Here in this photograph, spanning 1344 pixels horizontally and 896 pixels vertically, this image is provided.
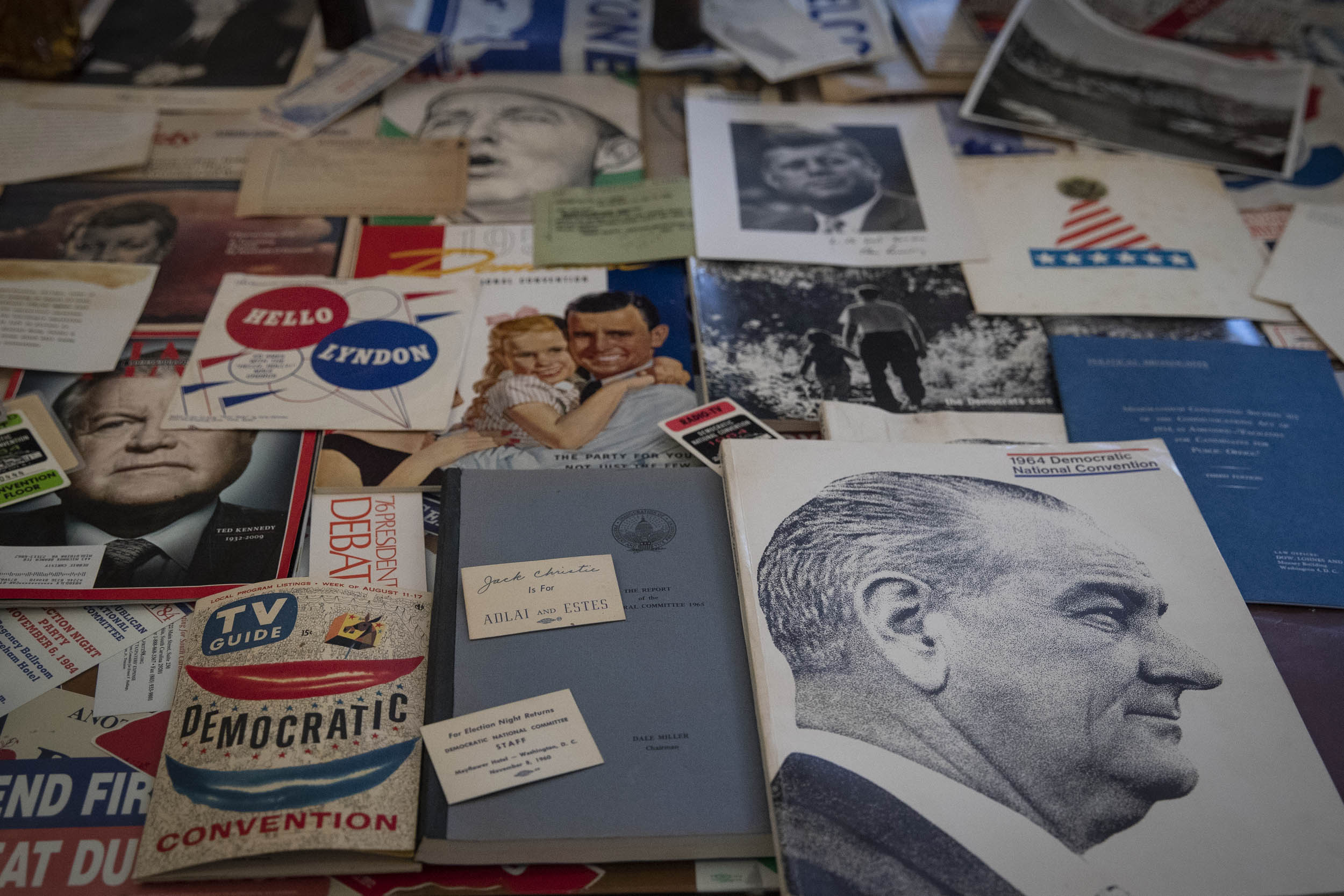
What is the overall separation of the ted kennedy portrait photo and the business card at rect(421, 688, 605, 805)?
129mm

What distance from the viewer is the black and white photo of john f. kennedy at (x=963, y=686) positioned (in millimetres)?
522

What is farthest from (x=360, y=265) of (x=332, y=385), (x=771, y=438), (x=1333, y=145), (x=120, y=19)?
(x=1333, y=145)

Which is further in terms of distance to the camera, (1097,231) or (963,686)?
(1097,231)

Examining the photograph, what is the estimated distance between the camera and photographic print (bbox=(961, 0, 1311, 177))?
1098mm

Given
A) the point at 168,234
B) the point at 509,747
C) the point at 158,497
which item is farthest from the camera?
the point at 168,234

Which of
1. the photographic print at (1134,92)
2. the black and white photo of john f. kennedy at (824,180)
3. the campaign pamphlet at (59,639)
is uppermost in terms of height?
the photographic print at (1134,92)

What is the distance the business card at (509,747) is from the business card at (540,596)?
6 centimetres

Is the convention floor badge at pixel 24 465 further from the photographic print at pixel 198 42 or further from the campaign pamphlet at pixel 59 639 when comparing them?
the photographic print at pixel 198 42

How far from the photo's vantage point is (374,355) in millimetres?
833

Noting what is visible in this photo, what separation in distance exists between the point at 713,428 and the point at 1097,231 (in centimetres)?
56

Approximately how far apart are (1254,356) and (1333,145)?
1.57ft

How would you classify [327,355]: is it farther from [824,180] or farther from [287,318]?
[824,180]

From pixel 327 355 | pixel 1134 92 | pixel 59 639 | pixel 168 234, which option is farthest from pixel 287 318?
pixel 1134 92

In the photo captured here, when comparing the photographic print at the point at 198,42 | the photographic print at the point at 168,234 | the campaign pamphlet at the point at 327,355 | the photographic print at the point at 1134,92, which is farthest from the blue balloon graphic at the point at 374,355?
the photographic print at the point at 1134,92
